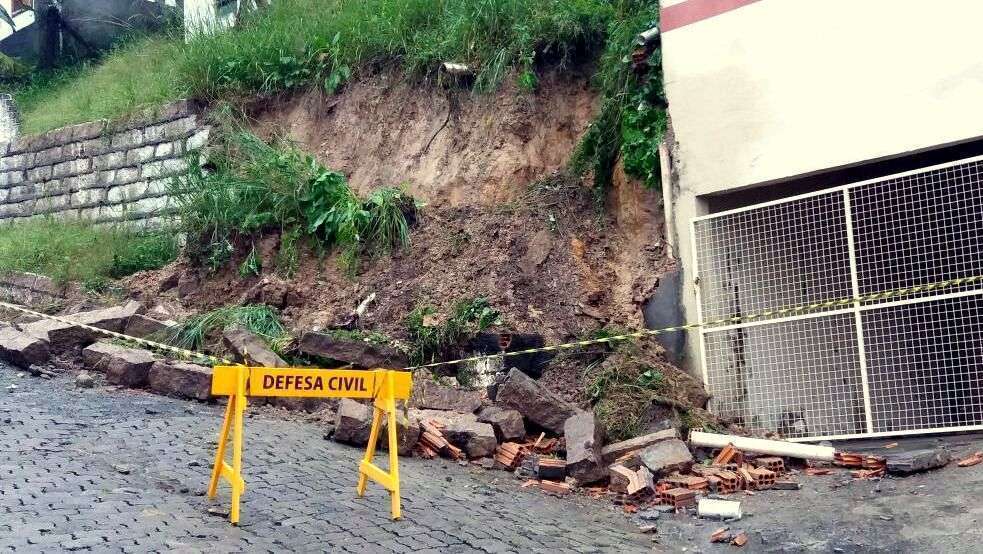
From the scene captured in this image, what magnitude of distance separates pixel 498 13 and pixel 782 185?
3.93 m

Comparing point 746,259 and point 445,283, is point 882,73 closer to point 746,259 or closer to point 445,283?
point 746,259

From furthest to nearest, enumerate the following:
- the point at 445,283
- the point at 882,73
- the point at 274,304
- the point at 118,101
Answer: the point at 118,101 → the point at 274,304 → the point at 445,283 → the point at 882,73

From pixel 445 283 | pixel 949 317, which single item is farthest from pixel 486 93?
pixel 949 317

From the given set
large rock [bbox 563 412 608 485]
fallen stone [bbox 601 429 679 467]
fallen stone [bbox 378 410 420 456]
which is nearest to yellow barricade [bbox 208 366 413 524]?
fallen stone [bbox 378 410 420 456]

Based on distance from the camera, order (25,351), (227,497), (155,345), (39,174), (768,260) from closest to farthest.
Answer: (227,497) → (768,260) → (25,351) → (155,345) → (39,174)

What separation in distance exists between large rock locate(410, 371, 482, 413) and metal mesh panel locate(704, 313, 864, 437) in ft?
7.05

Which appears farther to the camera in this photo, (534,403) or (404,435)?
(534,403)

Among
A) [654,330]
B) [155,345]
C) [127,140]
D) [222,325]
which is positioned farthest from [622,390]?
[127,140]

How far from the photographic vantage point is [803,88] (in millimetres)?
8023

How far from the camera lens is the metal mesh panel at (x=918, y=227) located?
7410mm

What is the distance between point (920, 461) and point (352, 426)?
4180 mm

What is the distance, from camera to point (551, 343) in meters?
8.76

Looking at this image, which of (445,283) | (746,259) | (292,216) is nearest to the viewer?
(746,259)

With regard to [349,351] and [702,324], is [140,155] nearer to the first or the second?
[349,351]
